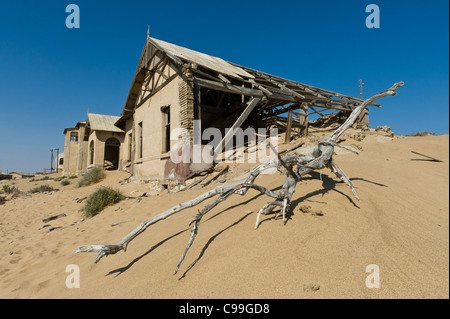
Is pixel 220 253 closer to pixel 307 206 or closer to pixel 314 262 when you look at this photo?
pixel 314 262

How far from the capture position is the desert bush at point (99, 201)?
6.52 m

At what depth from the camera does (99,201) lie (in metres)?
6.69

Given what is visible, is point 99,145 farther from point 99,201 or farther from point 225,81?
point 225,81

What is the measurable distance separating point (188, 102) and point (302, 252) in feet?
22.6

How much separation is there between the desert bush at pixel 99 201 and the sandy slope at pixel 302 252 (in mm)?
2274

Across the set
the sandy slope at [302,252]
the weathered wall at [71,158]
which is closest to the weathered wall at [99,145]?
the weathered wall at [71,158]

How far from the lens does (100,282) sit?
2400 mm

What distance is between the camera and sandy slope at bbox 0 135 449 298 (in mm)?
1559

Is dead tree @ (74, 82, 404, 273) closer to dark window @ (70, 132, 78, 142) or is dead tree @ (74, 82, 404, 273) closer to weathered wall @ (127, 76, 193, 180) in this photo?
weathered wall @ (127, 76, 193, 180)

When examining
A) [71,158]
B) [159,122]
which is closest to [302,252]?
[159,122]

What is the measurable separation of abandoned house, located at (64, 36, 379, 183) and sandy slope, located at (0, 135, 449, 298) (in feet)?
16.0

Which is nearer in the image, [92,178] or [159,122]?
[159,122]

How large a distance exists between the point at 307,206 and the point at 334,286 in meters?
1.16

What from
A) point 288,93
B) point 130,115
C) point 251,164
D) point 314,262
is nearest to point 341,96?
point 288,93
